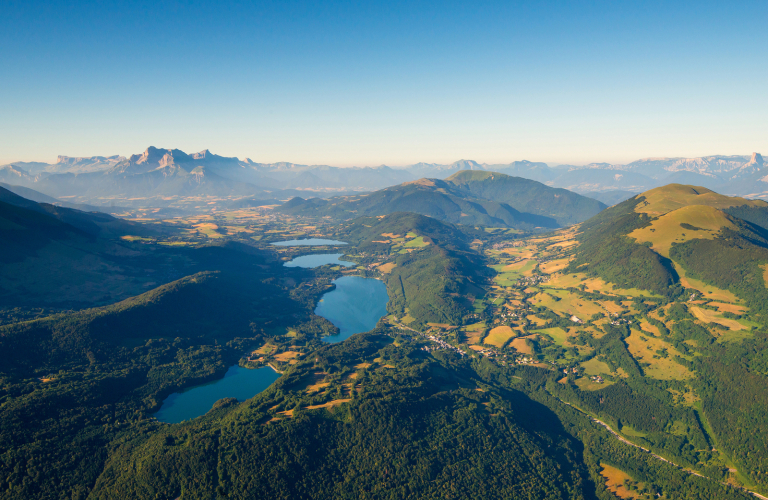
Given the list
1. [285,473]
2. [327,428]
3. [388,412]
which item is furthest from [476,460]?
[285,473]

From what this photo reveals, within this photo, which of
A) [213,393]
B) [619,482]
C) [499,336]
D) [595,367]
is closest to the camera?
[619,482]

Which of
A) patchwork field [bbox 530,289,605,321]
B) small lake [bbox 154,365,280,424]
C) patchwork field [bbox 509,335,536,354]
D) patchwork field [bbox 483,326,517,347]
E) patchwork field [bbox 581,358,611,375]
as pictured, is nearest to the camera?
small lake [bbox 154,365,280,424]

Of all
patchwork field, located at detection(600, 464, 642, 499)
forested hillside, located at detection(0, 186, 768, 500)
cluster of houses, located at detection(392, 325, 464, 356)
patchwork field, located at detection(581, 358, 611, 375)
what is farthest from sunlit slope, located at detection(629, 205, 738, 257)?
patchwork field, located at detection(600, 464, 642, 499)

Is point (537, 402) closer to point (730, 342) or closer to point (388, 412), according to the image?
point (388, 412)

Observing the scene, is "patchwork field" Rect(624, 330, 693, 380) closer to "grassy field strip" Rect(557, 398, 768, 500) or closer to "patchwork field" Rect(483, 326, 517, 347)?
"grassy field strip" Rect(557, 398, 768, 500)

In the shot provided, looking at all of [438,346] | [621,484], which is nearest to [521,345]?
[438,346]

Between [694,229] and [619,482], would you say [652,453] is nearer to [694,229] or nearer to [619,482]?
[619,482]

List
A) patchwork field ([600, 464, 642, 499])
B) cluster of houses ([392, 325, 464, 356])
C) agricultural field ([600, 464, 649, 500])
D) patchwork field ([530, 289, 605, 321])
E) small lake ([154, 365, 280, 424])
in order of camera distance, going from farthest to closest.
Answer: patchwork field ([530, 289, 605, 321]) → cluster of houses ([392, 325, 464, 356]) → small lake ([154, 365, 280, 424]) → patchwork field ([600, 464, 642, 499]) → agricultural field ([600, 464, 649, 500])

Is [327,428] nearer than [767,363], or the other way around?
[327,428]

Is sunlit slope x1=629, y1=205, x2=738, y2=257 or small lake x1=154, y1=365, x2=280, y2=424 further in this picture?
sunlit slope x1=629, y1=205, x2=738, y2=257
